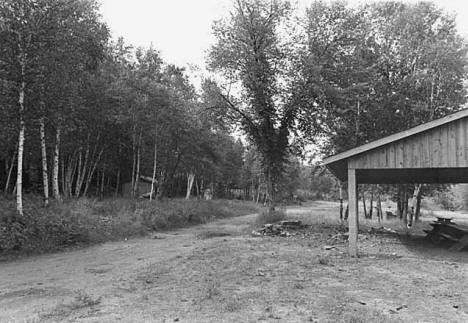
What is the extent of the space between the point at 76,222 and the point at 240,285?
29.7ft

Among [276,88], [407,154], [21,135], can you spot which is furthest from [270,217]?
[21,135]

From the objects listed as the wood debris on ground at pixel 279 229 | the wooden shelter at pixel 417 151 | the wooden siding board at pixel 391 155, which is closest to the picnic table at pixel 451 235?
the wooden shelter at pixel 417 151

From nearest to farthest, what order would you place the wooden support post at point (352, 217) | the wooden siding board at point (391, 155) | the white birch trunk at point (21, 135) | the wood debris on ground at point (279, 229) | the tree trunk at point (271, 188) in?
the wooden siding board at point (391, 155) < the wooden support post at point (352, 217) < the white birch trunk at point (21, 135) < the wood debris on ground at point (279, 229) < the tree trunk at point (271, 188)

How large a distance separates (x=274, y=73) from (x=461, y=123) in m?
11.5

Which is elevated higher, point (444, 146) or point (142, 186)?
point (444, 146)

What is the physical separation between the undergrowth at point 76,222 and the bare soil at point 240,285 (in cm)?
102

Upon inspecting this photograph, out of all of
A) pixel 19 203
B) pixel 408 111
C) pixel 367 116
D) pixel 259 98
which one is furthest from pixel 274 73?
pixel 19 203

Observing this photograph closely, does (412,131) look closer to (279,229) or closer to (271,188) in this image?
(279,229)

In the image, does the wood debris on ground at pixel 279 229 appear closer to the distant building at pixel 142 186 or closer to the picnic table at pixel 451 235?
the picnic table at pixel 451 235

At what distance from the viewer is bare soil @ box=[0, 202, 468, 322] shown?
5.11 m

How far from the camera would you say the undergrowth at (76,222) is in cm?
1112

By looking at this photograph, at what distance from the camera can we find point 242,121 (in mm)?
20938

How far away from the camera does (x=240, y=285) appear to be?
680 cm

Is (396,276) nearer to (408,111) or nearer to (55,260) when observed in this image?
(55,260)
